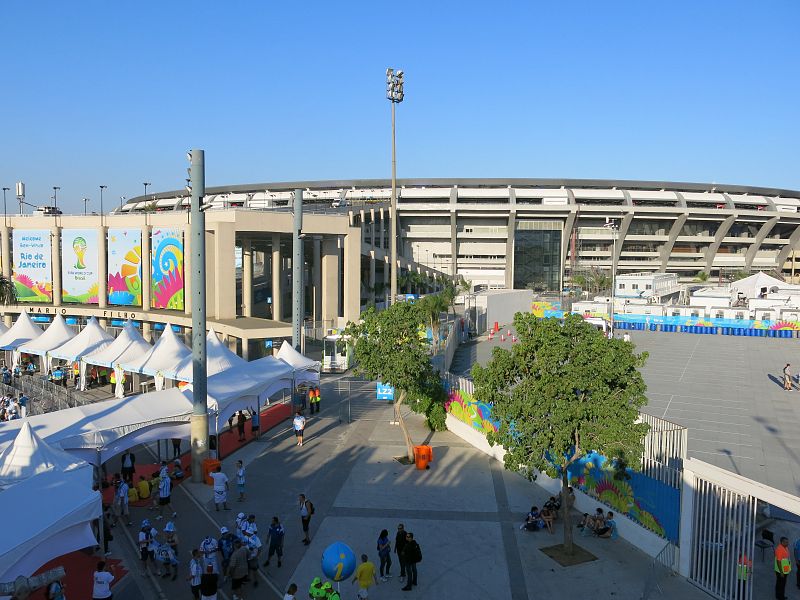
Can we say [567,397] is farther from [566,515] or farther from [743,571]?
[743,571]

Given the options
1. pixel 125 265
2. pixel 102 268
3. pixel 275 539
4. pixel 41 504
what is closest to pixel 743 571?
pixel 275 539

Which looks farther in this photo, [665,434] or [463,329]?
[463,329]

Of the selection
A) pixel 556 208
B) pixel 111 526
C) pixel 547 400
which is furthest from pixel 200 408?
pixel 556 208

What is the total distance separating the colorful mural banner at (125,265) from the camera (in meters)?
40.4

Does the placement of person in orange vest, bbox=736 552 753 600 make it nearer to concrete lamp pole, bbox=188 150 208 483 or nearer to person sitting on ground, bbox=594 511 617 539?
person sitting on ground, bbox=594 511 617 539

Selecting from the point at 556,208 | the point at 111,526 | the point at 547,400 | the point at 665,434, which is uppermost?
the point at 556,208

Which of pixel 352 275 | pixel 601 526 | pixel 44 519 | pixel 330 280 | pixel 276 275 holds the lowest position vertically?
pixel 601 526

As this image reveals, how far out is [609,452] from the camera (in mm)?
11523

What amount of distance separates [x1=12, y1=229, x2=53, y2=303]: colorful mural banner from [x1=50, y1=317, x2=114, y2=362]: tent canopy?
18.0m

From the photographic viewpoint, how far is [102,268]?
4194 cm

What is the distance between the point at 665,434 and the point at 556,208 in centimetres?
7953

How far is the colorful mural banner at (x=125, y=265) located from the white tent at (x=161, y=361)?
17.5 meters

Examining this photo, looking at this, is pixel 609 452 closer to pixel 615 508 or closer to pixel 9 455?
pixel 615 508

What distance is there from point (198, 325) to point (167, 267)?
2436 centimetres
